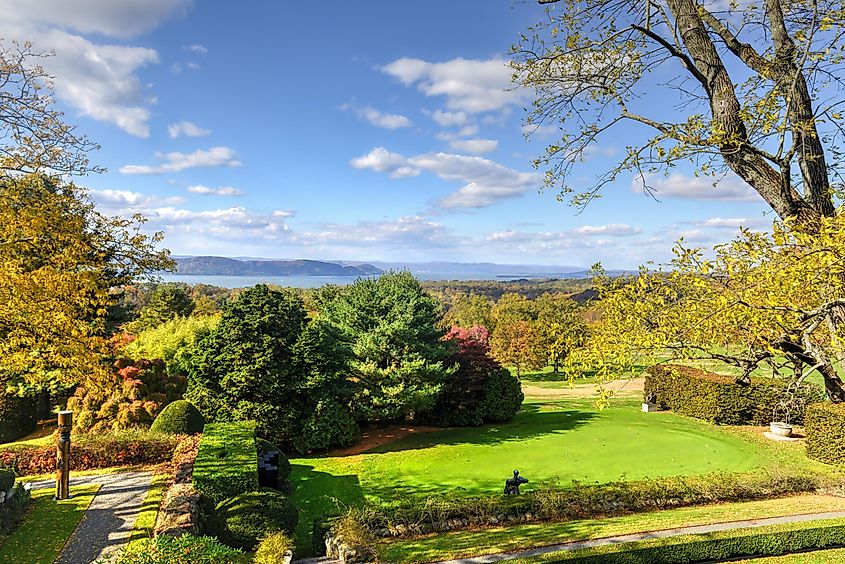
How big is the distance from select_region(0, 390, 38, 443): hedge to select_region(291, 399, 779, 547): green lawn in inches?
448

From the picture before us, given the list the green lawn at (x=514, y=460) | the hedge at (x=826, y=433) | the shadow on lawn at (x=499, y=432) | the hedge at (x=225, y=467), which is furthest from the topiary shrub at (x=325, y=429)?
the hedge at (x=826, y=433)

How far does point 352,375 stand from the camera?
20.4 meters

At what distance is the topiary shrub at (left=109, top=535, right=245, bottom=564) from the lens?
14.3ft

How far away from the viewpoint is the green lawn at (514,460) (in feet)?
44.1

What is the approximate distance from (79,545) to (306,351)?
10.3 meters

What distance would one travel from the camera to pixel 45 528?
862 cm

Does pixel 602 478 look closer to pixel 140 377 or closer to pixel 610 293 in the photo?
pixel 610 293

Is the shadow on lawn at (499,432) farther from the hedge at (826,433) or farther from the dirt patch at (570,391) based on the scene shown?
the dirt patch at (570,391)

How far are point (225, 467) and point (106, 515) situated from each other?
85.3 inches

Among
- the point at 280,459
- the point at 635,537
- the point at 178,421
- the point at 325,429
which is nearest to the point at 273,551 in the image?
the point at 280,459

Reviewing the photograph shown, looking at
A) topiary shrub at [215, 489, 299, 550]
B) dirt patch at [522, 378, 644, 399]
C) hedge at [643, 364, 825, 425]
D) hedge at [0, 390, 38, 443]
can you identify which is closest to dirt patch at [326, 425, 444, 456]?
topiary shrub at [215, 489, 299, 550]

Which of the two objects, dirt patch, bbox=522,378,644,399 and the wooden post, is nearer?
the wooden post

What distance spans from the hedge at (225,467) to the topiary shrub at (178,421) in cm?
432

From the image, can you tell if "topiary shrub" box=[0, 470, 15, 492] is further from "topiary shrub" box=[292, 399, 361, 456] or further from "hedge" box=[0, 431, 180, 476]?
"topiary shrub" box=[292, 399, 361, 456]
